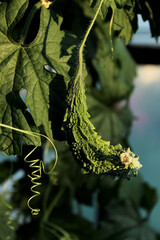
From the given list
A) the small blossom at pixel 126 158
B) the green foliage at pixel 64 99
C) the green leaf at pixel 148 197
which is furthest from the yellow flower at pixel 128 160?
the green leaf at pixel 148 197

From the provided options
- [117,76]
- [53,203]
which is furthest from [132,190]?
[117,76]

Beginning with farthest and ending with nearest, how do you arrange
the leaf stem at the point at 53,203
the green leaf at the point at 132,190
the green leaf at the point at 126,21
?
1. the green leaf at the point at 132,190
2. the leaf stem at the point at 53,203
3. the green leaf at the point at 126,21

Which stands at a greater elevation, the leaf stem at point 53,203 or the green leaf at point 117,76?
the green leaf at point 117,76

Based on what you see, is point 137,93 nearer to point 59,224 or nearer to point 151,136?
point 151,136

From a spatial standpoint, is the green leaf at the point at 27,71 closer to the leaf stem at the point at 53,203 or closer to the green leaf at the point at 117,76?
the green leaf at the point at 117,76

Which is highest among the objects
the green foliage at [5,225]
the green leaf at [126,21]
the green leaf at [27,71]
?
the green leaf at [126,21]

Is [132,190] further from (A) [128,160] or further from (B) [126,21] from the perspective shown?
(A) [128,160]

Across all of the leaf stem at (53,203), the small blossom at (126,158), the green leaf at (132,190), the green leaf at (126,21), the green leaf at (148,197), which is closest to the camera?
the small blossom at (126,158)

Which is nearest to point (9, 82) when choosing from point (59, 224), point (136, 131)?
point (59, 224)
